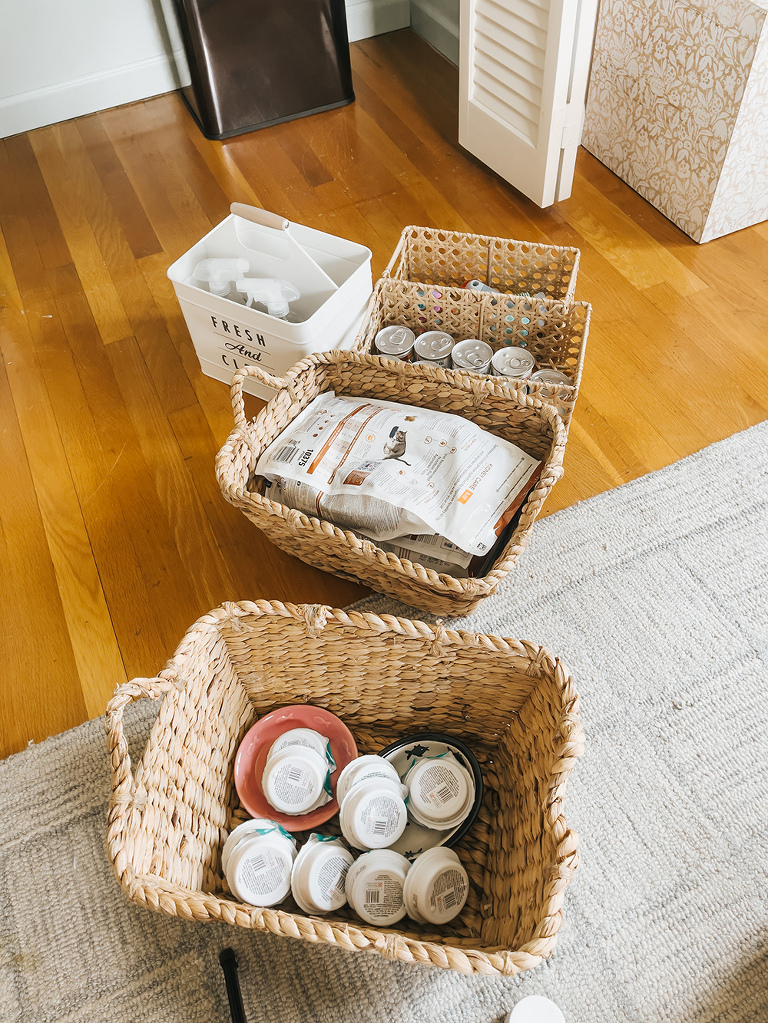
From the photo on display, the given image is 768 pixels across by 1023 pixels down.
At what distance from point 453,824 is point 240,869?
0.75 feet

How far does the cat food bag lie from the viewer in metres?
0.92

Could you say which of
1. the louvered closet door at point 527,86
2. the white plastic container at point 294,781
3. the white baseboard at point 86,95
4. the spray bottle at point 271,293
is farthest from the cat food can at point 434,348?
the white baseboard at point 86,95

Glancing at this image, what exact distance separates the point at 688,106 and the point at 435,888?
4.58 ft

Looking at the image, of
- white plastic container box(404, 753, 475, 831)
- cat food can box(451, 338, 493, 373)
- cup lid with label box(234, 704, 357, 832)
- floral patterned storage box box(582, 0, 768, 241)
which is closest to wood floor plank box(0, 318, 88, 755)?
cup lid with label box(234, 704, 357, 832)

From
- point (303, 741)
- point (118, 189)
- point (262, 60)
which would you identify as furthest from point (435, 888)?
point (262, 60)

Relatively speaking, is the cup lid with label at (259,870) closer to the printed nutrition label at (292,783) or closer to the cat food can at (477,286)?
the printed nutrition label at (292,783)

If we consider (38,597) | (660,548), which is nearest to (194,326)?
(38,597)

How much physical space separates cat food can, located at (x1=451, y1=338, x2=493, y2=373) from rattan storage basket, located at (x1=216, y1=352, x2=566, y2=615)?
144 mm

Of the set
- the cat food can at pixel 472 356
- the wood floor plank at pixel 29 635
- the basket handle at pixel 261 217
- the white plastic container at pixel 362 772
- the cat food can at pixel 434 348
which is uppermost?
the basket handle at pixel 261 217

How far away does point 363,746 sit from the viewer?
2.99 feet

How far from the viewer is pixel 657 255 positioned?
1521 millimetres

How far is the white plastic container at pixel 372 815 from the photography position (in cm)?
78

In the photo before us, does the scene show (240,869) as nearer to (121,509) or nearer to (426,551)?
(426,551)

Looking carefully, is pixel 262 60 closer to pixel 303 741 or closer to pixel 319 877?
pixel 303 741
